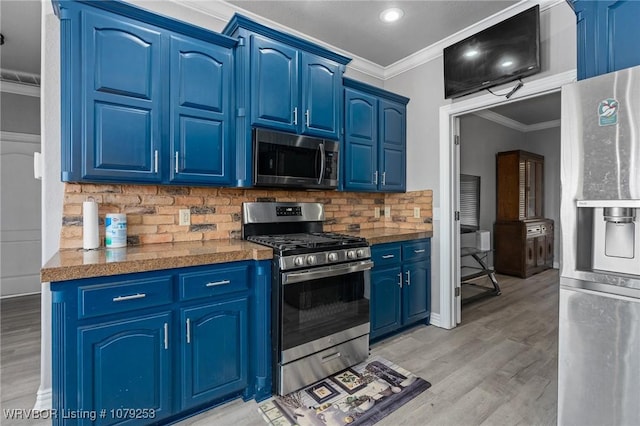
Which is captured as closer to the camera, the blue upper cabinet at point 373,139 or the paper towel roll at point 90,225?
the paper towel roll at point 90,225

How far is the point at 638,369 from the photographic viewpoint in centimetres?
129

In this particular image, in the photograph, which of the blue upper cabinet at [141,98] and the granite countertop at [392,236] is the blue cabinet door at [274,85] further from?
the granite countertop at [392,236]

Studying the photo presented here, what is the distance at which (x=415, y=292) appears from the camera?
303 centimetres

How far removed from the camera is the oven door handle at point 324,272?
1944 mm

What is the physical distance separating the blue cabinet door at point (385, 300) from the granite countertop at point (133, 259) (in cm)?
118

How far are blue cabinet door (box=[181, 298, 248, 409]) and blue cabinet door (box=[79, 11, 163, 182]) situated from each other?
940mm

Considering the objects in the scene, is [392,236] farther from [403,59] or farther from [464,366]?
[403,59]

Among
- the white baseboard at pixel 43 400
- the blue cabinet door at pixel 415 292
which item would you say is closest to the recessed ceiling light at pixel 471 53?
the blue cabinet door at pixel 415 292

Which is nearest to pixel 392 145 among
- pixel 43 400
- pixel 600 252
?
pixel 600 252

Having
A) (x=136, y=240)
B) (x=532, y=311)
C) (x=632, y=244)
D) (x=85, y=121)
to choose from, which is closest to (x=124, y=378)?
(x=136, y=240)

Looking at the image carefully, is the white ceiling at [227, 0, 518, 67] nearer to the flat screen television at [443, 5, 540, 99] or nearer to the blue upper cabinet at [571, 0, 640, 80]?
the flat screen television at [443, 5, 540, 99]

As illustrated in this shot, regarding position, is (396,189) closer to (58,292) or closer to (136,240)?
(136,240)

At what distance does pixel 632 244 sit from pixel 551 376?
1.38m

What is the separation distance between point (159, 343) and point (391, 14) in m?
2.99
